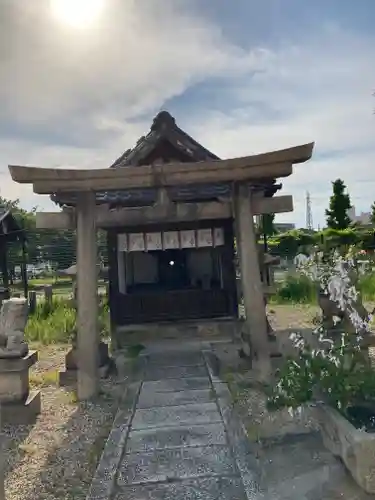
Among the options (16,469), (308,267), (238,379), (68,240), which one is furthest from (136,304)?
(68,240)

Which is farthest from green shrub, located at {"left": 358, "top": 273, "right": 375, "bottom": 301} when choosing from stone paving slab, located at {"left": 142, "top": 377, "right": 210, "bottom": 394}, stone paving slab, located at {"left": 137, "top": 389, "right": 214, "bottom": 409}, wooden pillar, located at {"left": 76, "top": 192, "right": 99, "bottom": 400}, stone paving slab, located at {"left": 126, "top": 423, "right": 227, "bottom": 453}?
stone paving slab, located at {"left": 126, "top": 423, "right": 227, "bottom": 453}

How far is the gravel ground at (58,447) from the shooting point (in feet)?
12.6

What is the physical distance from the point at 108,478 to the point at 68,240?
28707mm

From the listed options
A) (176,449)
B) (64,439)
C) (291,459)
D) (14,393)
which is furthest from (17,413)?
(291,459)

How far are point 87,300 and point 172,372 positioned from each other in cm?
211

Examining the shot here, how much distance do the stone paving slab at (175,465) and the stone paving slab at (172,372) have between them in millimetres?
2942

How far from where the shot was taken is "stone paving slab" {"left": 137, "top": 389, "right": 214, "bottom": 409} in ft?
19.2

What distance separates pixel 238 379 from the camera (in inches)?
272

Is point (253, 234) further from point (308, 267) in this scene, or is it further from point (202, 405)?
point (202, 405)

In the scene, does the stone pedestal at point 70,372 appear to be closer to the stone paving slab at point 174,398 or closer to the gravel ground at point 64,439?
the gravel ground at point 64,439

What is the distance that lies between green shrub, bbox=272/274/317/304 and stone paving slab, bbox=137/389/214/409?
34.6ft

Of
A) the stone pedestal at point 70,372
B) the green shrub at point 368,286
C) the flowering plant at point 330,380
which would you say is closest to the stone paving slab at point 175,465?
the flowering plant at point 330,380

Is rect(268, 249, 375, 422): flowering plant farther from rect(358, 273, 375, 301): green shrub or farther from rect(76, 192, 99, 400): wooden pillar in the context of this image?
rect(358, 273, 375, 301): green shrub

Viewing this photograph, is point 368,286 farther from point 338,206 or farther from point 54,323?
point 338,206
